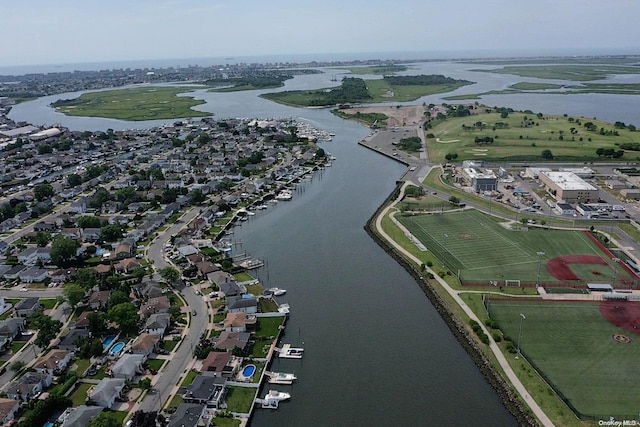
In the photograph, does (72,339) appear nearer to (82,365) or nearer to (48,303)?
(82,365)

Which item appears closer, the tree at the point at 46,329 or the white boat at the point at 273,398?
the white boat at the point at 273,398

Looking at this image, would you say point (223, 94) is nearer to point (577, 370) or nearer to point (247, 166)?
point (247, 166)

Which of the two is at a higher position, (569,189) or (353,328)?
(569,189)

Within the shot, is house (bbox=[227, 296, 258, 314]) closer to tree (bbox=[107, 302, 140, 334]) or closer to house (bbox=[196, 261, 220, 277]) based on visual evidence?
house (bbox=[196, 261, 220, 277])

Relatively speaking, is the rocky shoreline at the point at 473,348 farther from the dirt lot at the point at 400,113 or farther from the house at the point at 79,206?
the dirt lot at the point at 400,113

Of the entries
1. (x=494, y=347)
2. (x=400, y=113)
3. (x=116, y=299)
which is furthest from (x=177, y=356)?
(x=400, y=113)
